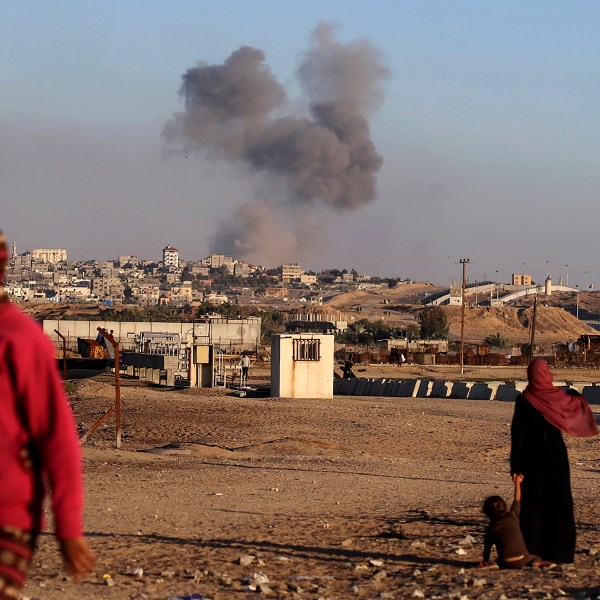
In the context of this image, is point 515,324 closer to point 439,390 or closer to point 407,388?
point 407,388

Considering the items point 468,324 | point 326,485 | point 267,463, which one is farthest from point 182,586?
point 468,324

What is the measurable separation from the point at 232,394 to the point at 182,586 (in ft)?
94.0

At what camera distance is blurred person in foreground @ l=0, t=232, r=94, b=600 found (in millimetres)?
3951

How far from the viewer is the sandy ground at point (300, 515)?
844 centimetres

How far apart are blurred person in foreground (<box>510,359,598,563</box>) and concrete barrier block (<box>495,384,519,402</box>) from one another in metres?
29.3

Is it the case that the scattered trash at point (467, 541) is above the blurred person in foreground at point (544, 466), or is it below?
below

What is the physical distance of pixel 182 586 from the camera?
833cm

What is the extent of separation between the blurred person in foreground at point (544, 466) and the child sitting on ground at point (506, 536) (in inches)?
3.1

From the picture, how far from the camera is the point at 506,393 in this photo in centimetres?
3869

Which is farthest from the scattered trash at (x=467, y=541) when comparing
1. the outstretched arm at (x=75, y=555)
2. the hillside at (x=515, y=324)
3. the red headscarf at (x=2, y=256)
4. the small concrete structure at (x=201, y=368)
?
the hillside at (x=515, y=324)

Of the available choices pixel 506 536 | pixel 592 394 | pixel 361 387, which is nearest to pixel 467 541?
pixel 506 536

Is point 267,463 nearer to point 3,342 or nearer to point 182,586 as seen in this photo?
point 182,586

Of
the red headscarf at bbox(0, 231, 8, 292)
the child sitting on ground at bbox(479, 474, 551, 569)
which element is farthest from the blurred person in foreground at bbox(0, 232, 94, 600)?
the child sitting on ground at bbox(479, 474, 551, 569)

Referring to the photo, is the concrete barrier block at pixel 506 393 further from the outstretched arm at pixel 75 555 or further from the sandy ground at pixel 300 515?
the outstretched arm at pixel 75 555
